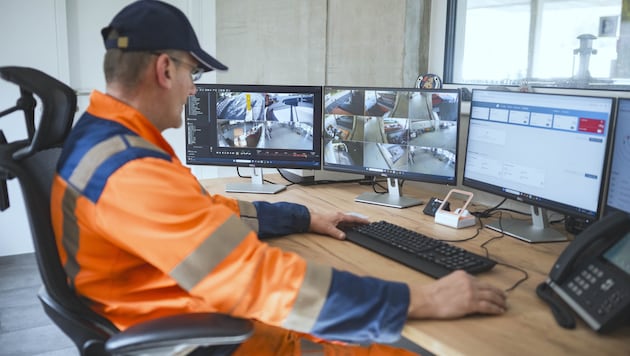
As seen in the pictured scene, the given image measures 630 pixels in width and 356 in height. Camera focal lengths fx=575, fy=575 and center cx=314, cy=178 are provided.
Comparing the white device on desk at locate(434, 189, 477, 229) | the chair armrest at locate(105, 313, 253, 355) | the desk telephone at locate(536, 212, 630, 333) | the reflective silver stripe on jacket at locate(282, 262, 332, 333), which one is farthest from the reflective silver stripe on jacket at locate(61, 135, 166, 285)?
the white device on desk at locate(434, 189, 477, 229)

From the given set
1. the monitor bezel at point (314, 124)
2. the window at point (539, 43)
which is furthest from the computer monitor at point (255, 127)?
the window at point (539, 43)

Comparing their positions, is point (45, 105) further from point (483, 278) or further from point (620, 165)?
point (620, 165)

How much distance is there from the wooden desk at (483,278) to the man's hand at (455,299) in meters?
0.02

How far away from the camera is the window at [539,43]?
2254mm

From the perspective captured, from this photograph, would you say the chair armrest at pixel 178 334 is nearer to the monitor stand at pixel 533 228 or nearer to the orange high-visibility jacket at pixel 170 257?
the orange high-visibility jacket at pixel 170 257

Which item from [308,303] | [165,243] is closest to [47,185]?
[165,243]

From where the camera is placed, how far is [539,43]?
255cm

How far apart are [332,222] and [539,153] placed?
26.7 inches

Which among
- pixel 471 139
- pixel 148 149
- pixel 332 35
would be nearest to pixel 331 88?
pixel 471 139

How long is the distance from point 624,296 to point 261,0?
2.88 m

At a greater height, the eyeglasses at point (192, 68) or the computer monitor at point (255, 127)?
the eyeglasses at point (192, 68)

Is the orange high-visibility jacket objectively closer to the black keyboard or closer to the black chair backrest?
the black chair backrest

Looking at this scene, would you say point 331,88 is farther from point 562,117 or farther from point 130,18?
point 130,18

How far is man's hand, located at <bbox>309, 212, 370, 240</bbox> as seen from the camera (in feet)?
5.98
